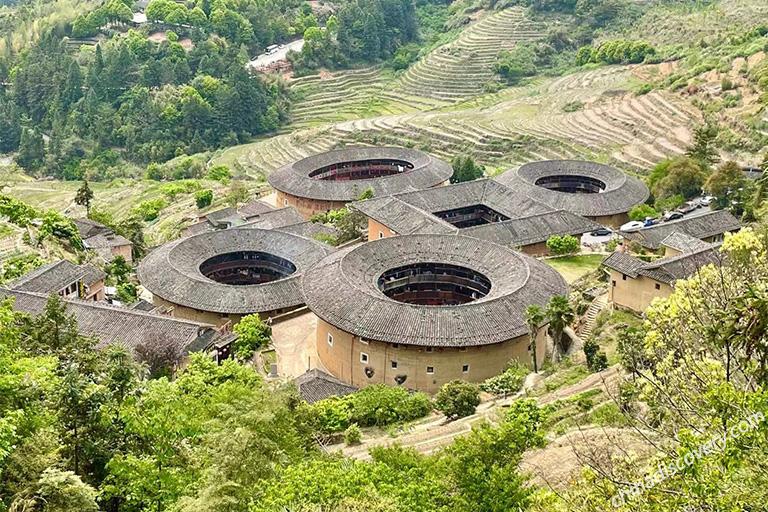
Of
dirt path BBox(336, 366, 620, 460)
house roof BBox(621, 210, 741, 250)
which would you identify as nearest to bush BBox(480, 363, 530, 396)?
dirt path BBox(336, 366, 620, 460)

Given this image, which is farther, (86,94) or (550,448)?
(86,94)

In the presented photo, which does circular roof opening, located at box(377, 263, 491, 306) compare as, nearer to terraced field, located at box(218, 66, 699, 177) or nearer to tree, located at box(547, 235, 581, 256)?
tree, located at box(547, 235, 581, 256)

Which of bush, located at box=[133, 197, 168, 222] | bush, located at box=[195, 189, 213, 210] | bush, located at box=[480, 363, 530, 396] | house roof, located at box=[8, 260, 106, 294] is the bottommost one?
bush, located at box=[133, 197, 168, 222]

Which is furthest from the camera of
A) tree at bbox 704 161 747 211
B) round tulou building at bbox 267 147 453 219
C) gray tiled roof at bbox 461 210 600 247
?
round tulou building at bbox 267 147 453 219

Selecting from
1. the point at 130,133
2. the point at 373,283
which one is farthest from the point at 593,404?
the point at 130,133

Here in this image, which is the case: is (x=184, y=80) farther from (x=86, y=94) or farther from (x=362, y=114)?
(x=362, y=114)

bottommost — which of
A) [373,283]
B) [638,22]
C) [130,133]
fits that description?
[130,133]

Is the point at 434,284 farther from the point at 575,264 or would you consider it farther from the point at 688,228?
the point at 688,228

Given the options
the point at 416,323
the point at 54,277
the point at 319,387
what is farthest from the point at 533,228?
the point at 54,277

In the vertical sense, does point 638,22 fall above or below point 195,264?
above
